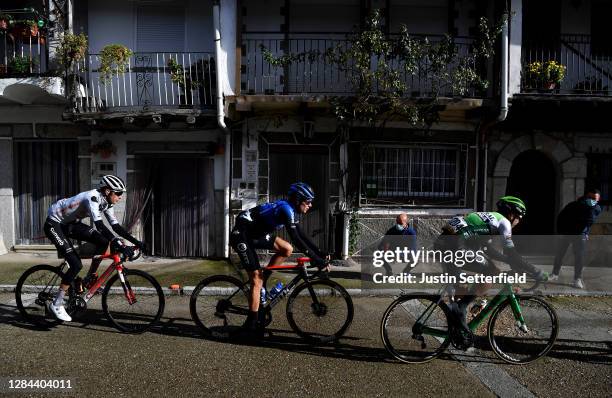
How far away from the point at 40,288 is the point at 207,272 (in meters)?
3.37

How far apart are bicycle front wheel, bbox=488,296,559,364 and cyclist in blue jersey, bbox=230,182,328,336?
1.87m

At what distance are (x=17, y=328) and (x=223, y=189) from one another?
527 cm

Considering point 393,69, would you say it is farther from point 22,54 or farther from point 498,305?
point 22,54

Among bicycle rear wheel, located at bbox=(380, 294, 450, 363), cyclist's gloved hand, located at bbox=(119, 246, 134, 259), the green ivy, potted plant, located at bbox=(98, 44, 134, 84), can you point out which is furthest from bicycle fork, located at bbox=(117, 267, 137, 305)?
potted plant, located at bbox=(98, 44, 134, 84)

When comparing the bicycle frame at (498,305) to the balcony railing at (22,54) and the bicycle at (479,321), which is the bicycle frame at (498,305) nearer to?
the bicycle at (479,321)

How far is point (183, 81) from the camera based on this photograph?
9219 millimetres

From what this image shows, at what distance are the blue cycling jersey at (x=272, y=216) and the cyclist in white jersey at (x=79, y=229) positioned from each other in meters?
1.39

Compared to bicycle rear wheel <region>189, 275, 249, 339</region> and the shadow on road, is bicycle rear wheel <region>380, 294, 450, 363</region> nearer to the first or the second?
the shadow on road

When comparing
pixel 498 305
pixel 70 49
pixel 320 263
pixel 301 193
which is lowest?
pixel 498 305

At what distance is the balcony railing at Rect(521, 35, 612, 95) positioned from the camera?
9.93m

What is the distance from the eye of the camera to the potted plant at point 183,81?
9086 millimetres

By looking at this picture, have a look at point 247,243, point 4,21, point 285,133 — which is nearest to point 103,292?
point 247,243

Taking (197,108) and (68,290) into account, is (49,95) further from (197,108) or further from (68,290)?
(68,290)

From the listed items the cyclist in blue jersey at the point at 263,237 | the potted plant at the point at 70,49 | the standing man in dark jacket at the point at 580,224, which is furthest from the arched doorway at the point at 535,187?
the potted plant at the point at 70,49
